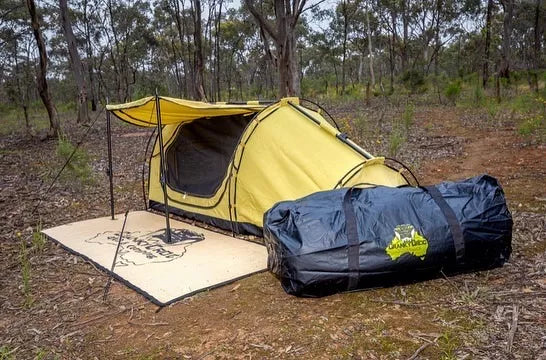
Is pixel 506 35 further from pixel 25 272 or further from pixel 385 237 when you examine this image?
pixel 25 272

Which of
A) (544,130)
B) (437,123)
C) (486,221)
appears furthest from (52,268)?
(437,123)

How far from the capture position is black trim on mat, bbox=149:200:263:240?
451 centimetres

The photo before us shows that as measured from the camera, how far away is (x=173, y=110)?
4898 millimetres

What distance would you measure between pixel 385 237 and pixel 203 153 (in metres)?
2.92

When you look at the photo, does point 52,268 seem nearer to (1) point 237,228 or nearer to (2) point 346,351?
(1) point 237,228

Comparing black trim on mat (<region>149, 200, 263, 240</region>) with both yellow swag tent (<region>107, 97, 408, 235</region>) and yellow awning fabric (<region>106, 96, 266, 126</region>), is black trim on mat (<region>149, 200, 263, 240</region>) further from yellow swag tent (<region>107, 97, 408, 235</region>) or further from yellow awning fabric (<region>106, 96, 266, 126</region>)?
yellow awning fabric (<region>106, 96, 266, 126</region>)

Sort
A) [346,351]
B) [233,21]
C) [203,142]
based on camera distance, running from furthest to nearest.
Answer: [233,21], [203,142], [346,351]

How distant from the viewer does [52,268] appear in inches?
157

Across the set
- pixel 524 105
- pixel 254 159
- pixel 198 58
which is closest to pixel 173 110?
pixel 254 159

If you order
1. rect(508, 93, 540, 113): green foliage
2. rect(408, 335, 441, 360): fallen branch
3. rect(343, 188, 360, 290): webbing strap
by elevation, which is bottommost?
rect(408, 335, 441, 360): fallen branch

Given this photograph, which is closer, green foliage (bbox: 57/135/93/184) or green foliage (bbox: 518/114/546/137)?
green foliage (bbox: 57/135/93/184)

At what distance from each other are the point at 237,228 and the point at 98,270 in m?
1.37

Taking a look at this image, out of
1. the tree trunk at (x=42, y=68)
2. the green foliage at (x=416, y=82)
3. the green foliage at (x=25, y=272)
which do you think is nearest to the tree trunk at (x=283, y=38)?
the tree trunk at (x=42, y=68)

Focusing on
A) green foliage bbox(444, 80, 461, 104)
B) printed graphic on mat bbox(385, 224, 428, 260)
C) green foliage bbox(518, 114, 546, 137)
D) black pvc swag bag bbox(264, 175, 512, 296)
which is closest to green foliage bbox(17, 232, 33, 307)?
black pvc swag bag bbox(264, 175, 512, 296)
